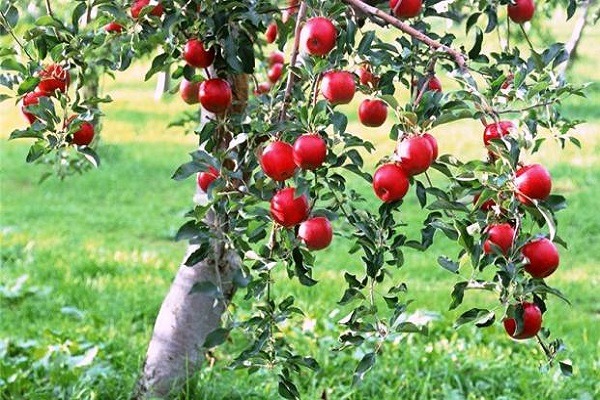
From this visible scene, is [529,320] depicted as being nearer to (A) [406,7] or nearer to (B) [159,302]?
(A) [406,7]

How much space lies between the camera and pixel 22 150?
8.95m

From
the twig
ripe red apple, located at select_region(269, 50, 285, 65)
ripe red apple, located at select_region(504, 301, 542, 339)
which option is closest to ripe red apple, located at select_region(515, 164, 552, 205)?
ripe red apple, located at select_region(504, 301, 542, 339)

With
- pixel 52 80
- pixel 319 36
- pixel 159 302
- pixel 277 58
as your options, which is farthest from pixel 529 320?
pixel 159 302

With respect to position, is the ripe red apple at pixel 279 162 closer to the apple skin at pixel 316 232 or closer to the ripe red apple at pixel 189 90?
the apple skin at pixel 316 232

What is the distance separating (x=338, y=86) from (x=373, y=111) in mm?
176

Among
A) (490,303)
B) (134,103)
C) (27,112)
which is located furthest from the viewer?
(134,103)

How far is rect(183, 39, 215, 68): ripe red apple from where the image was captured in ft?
5.73

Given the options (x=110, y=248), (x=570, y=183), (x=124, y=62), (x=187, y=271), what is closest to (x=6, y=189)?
(x=110, y=248)

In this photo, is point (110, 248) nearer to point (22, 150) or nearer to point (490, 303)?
point (490, 303)

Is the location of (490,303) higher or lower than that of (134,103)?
higher

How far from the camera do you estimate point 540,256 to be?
1.38 m

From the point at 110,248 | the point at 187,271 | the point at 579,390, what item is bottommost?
the point at 110,248

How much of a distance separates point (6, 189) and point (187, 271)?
5264 mm

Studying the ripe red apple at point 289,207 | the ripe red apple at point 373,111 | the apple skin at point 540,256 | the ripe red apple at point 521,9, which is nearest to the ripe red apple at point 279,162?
the ripe red apple at point 289,207
